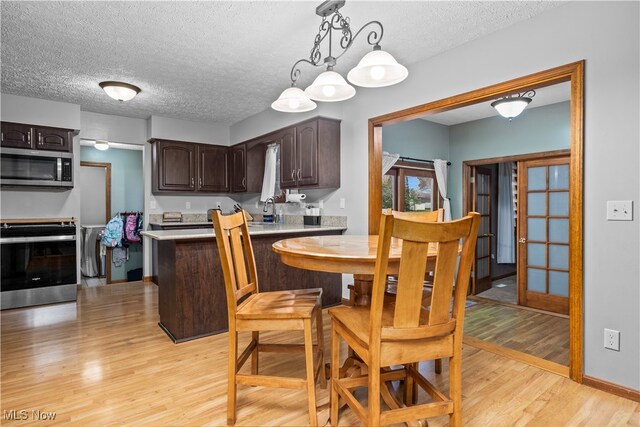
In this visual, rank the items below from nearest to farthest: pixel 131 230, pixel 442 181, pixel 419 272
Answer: pixel 419 272
pixel 442 181
pixel 131 230

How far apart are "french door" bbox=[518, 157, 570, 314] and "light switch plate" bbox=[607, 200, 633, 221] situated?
2173mm

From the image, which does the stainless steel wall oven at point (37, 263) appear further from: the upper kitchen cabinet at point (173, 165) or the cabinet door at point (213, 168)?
the cabinet door at point (213, 168)

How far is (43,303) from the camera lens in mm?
4031

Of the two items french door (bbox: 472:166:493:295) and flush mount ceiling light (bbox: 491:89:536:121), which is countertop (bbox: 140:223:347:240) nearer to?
flush mount ceiling light (bbox: 491:89:536:121)

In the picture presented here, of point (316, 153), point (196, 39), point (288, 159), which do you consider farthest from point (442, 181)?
point (196, 39)

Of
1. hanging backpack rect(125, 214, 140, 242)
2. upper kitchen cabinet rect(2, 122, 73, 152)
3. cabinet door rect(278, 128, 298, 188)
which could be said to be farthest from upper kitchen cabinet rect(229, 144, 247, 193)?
upper kitchen cabinet rect(2, 122, 73, 152)

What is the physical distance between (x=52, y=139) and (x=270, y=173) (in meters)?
2.72

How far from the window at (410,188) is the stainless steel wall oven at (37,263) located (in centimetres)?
403

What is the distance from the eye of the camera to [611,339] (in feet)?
6.95

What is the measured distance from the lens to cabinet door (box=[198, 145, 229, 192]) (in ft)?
18.2

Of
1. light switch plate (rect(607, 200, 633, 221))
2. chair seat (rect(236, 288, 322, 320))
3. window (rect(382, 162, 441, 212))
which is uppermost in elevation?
window (rect(382, 162, 441, 212))

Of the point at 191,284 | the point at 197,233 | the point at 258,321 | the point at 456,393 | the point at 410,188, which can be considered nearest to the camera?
the point at 456,393

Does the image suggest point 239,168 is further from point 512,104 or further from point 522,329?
point 522,329

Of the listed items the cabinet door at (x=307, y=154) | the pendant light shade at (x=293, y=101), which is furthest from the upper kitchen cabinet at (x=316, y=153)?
the pendant light shade at (x=293, y=101)
